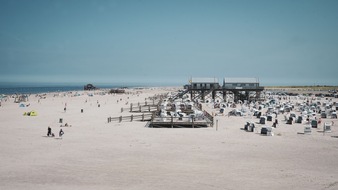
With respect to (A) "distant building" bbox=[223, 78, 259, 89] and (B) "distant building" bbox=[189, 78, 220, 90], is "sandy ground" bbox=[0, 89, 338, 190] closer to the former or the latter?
(B) "distant building" bbox=[189, 78, 220, 90]

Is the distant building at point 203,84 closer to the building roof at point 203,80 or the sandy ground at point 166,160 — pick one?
the building roof at point 203,80

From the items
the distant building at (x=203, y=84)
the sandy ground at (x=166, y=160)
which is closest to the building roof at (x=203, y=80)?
the distant building at (x=203, y=84)

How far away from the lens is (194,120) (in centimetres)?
3133

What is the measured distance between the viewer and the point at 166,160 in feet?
57.4

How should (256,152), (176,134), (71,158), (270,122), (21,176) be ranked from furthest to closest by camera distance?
(270,122)
(176,134)
(256,152)
(71,158)
(21,176)

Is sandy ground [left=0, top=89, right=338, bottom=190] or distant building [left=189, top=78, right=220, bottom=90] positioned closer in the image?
sandy ground [left=0, top=89, right=338, bottom=190]

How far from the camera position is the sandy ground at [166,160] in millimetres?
13672

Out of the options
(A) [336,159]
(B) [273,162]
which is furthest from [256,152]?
(A) [336,159]

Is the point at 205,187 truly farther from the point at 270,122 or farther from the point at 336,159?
the point at 270,122

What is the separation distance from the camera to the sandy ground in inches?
538

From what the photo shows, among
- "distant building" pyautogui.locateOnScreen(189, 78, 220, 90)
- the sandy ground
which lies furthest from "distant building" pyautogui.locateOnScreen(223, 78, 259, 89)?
the sandy ground

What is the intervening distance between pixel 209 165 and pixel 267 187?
394cm

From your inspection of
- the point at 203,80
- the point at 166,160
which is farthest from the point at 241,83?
the point at 166,160

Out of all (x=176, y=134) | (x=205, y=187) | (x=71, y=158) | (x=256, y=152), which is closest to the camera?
(x=205, y=187)
